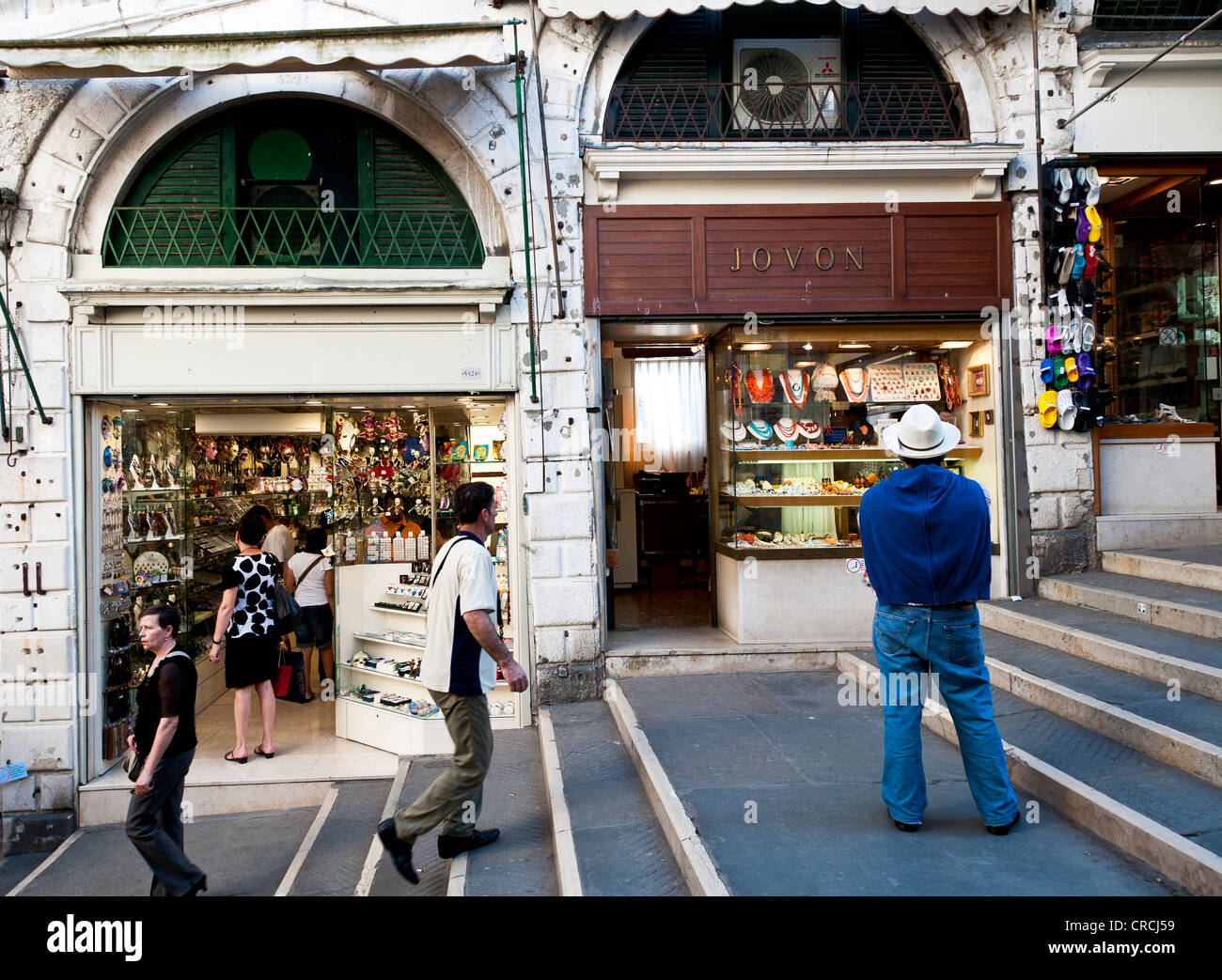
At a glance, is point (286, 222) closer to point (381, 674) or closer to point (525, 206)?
point (525, 206)

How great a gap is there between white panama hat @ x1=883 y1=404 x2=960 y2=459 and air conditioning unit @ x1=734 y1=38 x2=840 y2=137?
13.9ft

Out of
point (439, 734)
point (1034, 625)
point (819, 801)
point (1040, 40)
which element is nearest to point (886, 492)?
point (819, 801)

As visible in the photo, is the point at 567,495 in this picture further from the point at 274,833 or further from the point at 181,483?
the point at 181,483

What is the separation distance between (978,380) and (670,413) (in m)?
6.68

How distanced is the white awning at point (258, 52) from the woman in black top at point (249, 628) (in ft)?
11.5

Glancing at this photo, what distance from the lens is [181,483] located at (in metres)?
8.48

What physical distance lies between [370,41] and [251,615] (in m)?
4.61

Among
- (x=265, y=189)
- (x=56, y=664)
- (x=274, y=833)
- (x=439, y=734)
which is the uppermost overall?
(x=265, y=189)

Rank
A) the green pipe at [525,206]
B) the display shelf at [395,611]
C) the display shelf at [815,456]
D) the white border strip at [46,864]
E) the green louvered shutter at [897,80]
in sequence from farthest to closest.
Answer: the display shelf at [815,456], the green louvered shutter at [897,80], the display shelf at [395,611], the green pipe at [525,206], the white border strip at [46,864]

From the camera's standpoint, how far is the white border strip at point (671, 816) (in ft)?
11.5

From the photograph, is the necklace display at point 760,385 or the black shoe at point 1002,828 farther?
the necklace display at point 760,385

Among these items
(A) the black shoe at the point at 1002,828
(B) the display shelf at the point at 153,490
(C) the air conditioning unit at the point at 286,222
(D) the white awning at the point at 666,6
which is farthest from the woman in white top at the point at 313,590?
(A) the black shoe at the point at 1002,828

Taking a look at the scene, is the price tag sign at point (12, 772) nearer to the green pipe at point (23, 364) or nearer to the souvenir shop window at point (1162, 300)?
the green pipe at point (23, 364)

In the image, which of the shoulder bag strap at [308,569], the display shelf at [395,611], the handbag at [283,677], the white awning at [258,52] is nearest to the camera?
the white awning at [258,52]
